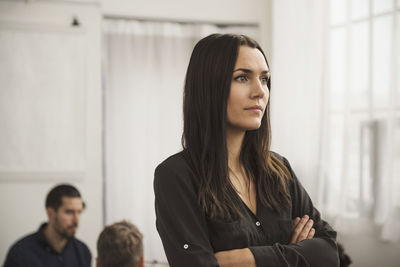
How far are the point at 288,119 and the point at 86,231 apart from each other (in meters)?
1.87

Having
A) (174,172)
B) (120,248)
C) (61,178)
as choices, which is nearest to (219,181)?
(174,172)

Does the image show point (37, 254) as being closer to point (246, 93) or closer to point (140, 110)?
point (140, 110)

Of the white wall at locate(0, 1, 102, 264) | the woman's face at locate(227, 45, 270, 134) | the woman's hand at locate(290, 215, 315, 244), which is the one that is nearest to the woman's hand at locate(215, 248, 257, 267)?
the woman's hand at locate(290, 215, 315, 244)

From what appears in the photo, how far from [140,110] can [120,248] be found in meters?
2.32

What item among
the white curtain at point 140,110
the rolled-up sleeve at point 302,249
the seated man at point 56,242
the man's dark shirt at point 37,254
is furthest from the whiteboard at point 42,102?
the rolled-up sleeve at point 302,249

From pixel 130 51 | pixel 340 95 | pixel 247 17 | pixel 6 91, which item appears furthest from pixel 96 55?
pixel 340 95

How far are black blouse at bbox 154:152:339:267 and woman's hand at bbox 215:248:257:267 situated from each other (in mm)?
13

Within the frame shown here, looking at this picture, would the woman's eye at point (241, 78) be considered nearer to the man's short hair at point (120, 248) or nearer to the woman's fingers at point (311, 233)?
the woman's fingers at point (311, 233)

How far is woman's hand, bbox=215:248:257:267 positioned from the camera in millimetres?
1088

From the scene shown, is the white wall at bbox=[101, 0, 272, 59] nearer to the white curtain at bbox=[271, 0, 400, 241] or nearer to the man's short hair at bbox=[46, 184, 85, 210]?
the white curtain at bbox=[271, 0, 400, 241]

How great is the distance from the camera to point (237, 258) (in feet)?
3.57

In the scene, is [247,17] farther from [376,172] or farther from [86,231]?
[86,231]

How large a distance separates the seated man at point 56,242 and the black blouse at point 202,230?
244 centimetres

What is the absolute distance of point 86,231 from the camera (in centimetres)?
405
